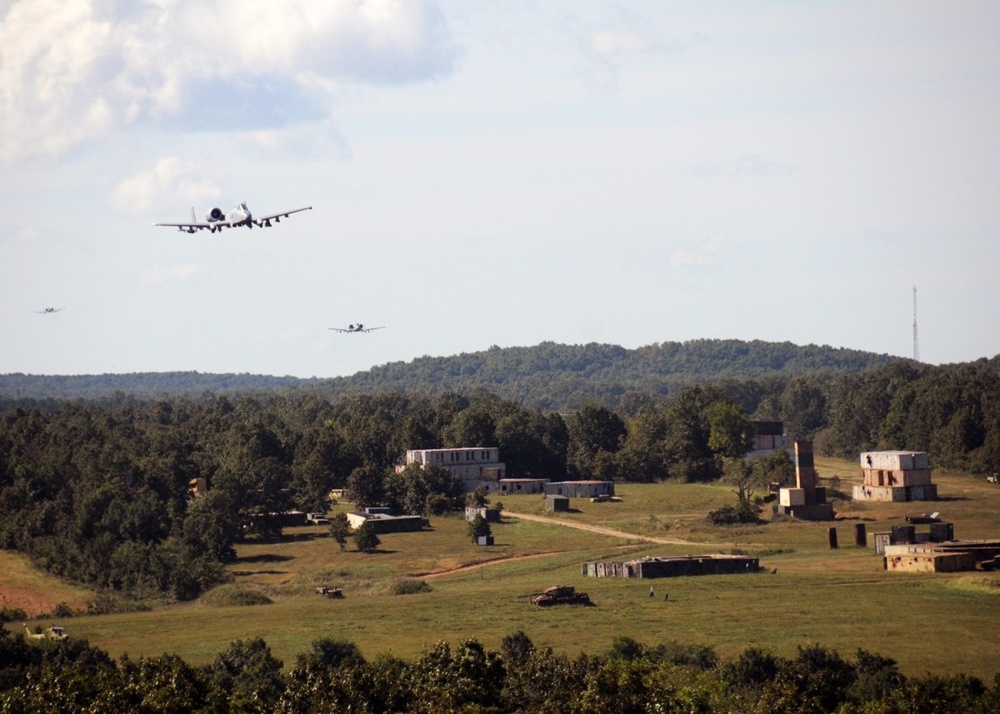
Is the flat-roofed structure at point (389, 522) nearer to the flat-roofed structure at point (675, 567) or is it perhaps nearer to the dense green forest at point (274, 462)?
the dense green forest at point (274, 462)

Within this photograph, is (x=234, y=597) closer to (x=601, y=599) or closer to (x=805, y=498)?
(x=601, y=599)

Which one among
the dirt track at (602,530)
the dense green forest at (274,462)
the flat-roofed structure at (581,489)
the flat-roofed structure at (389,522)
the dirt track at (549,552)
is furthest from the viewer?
the flat-roofed structure at (581,489)

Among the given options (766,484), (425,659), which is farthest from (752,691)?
(766,484)

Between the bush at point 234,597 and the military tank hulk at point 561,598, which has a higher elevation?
the military tank hulk at point 561,598

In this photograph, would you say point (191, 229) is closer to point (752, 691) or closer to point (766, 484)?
point (752, 691)

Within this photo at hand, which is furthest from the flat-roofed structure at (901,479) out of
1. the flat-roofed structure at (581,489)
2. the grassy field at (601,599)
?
the flat-roofed structure at (581,489)

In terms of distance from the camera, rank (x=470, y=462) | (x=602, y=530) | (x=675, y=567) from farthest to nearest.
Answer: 1. (x=470, y=462)
2. (x=602, y=530)
3. (x=675, y=567)

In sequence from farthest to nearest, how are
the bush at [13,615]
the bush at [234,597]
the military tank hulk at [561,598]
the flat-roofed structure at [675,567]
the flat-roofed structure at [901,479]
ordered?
the flat-roofed structure at [901,479] < the bush at [234,597] < the flat-roofed structure at [675,567] < the bush at [13,615] < the military tank hulk at [561,598]

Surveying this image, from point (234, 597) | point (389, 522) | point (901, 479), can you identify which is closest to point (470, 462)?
point (389, 522)
